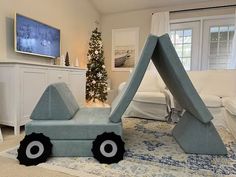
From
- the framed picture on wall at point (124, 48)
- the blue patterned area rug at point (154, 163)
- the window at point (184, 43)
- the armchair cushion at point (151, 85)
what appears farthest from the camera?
the framed picture on wall at point (124, 48)

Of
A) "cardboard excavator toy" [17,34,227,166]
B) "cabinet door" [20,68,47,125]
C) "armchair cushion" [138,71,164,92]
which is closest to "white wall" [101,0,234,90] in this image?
"armchair cushion" [138,71,164,92]

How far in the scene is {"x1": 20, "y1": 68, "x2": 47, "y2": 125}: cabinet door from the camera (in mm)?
2395

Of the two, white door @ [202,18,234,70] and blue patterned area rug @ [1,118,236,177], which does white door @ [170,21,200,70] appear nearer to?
white door @ [202,18,234,70]

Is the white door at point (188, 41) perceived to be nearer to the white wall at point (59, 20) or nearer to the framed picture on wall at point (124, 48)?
the framed picture on wall at point (124, 48)

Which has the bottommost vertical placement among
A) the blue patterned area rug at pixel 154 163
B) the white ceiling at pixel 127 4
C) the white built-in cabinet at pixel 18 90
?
the blue patterned area rug at pixel 154 163

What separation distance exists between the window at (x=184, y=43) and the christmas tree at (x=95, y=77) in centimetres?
195

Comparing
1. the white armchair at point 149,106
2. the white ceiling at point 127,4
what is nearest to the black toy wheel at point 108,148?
the white armchair at point 149,106

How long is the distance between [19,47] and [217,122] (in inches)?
122

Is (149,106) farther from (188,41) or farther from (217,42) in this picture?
(217,42)

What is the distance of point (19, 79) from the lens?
7.58ft

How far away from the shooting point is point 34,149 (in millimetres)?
1479

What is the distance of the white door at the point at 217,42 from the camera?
14.4 ft

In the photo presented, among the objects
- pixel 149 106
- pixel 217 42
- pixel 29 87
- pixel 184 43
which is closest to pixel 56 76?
pixel 29 87

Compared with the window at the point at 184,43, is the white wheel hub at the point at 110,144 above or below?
below
